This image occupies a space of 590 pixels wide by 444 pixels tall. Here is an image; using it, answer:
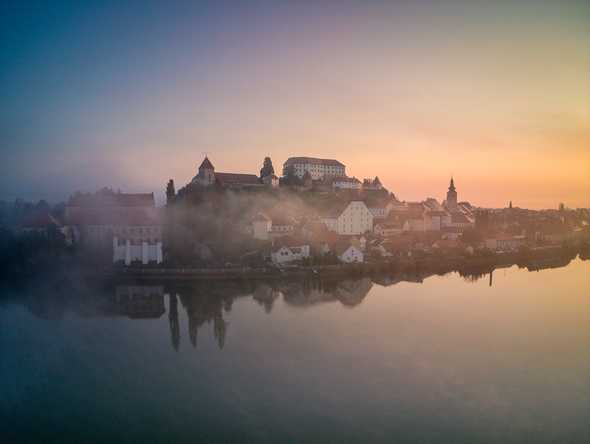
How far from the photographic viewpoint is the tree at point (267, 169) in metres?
23.3

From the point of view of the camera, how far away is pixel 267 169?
23438 mm

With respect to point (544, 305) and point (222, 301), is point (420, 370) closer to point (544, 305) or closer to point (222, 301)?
point (222, 301)

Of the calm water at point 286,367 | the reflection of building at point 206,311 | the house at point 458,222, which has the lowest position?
the calm water at point 286,367

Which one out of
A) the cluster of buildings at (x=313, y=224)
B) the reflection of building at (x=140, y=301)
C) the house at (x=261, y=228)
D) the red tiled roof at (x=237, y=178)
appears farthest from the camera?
the red tiled roof at (x=237, y=178)

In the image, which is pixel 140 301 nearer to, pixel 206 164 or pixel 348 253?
pixel 348 253

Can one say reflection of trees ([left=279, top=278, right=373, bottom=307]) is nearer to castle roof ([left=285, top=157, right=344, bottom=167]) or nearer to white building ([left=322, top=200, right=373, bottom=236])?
white building ([left=322, top=200, right=373, bottom=236])

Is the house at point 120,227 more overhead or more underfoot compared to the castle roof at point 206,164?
more underfoot

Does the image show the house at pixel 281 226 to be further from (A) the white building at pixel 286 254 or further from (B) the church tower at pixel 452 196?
(B) the church tower at pixel 452 196

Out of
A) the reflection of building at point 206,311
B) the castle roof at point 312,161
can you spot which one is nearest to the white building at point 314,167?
the castle roof at point 312,161

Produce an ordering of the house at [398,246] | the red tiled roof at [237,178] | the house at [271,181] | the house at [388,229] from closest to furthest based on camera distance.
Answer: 1. the house at [398,246]
2. the house at [388,229]
3. the red tiled roof at [237,178]
4. the house at [271,181]

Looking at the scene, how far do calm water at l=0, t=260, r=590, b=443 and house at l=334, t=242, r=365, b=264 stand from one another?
3087mm

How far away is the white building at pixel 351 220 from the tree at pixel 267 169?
5792 millimetres

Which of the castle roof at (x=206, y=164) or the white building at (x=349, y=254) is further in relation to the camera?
the castle roof at (x=206, y=164)

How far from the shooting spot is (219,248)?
48.1 ft
